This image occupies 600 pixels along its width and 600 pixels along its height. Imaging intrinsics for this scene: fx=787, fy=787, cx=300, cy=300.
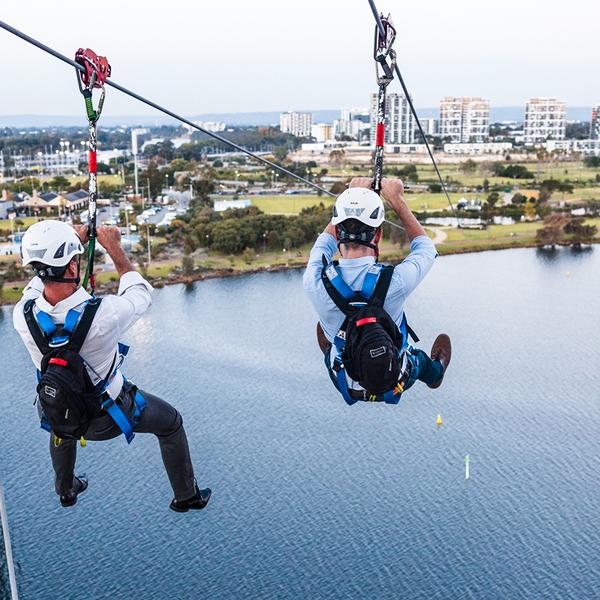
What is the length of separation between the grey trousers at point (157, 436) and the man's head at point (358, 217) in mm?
623

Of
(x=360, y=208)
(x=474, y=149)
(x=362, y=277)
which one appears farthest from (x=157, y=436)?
(x=474, y=149)

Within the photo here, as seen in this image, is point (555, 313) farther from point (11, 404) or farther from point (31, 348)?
point (31, 348)

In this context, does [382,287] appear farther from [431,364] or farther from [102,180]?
[102,180]

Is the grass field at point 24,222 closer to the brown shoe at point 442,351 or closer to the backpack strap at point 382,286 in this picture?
the brown shoe at point 442,351

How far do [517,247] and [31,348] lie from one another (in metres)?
19.7

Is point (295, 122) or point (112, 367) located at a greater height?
point (295, 122)

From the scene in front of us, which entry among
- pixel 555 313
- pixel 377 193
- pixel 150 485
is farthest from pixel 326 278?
Result: pixel 555 313

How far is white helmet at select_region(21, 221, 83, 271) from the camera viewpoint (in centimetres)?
166

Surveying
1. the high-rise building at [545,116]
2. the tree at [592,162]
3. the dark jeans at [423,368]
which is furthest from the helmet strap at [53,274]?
the high-rise building at [545,116]

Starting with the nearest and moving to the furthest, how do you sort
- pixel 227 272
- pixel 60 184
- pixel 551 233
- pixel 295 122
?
pixel 227 272 < pixel 551 233 < pixel 60 184 < pixel 295 122

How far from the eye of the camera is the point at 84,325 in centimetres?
165

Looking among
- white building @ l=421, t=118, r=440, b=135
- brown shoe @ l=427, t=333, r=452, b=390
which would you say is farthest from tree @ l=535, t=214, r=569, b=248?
white building @ l=421, t=118, r=440, b=135

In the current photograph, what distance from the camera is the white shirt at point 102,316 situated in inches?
65.8

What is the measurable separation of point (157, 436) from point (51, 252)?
1.82 feet
